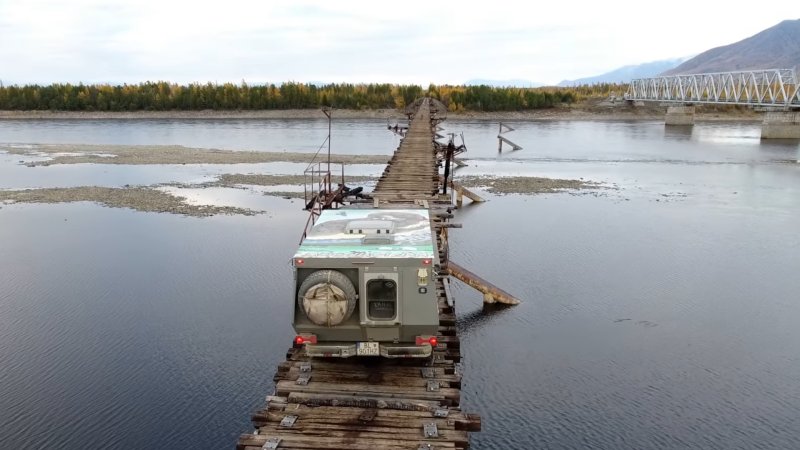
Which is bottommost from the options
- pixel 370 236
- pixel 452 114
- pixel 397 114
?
pixel 370 236

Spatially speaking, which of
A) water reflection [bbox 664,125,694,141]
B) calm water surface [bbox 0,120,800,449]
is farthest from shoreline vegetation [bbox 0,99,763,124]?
calm water surface [bbox 0,120,800,449]

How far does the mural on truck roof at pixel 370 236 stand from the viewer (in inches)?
524

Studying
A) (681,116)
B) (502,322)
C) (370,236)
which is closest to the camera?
(370,236)

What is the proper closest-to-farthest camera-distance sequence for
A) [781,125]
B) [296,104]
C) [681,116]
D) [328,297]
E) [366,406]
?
[328,297], [366,406], [781,125], [681,116], [296,104]

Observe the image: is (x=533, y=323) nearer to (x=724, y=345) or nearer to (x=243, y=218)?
(x=724, y=345)

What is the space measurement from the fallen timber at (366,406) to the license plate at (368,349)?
729 millimetres

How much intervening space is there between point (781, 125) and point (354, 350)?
319ft

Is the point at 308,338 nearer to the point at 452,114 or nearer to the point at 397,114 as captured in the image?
the point at 397,114

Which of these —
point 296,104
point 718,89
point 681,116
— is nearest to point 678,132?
point 681,116

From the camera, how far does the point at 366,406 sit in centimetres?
Result: 1309

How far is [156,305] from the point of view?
86.2 feet

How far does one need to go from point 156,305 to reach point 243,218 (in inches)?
576

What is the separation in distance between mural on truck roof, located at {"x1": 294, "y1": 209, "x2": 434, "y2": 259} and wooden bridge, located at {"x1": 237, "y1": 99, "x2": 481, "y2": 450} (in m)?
2.80

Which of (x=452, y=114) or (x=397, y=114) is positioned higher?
(x=452, y=114)
